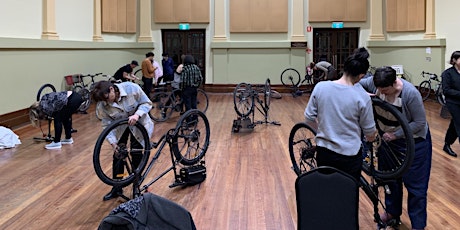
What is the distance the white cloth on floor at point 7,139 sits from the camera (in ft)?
26.8

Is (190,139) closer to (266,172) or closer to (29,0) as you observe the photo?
(266,172)

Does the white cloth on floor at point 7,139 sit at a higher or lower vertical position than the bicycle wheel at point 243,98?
lower

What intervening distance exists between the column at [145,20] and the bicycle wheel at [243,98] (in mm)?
8477

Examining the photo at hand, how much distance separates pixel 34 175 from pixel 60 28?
730 centimetres

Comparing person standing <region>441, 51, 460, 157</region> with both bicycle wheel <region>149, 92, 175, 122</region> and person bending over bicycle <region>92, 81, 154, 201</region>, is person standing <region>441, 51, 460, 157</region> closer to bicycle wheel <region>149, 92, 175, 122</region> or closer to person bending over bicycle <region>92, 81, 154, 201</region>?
person bending over bicycle <region>92, 81, 154, 201</region>

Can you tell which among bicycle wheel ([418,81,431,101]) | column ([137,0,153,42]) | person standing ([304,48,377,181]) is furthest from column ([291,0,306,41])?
person standing ([304,48,377,181])

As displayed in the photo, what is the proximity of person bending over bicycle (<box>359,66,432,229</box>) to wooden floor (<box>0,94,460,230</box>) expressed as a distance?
1.18 ft

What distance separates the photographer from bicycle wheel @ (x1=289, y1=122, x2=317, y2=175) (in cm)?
509

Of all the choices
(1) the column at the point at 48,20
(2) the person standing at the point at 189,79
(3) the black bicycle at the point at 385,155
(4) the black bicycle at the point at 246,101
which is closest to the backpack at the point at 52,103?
(2) the person standing at the point at 189,79

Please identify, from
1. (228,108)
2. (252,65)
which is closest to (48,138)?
(228,108)

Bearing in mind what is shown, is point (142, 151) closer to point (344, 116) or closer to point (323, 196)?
point (344, 116)

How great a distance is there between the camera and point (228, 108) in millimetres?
13562

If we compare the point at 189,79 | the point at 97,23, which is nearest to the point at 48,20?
the point at 97,23

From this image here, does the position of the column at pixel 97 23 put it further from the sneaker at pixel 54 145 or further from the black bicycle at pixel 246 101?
the sneaker at pixel 54 145
